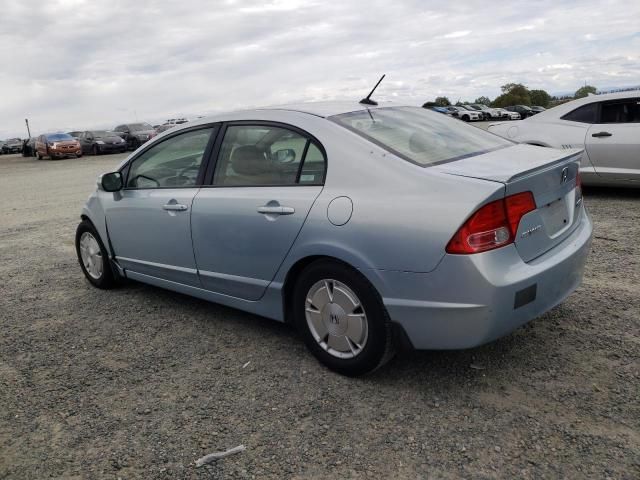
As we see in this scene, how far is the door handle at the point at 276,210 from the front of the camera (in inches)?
130

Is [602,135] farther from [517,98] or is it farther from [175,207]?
[517,98]

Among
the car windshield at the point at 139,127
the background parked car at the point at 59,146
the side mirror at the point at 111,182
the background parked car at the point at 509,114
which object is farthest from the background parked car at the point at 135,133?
the background parked car at the point at 509,114

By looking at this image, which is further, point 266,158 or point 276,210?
point 266,158

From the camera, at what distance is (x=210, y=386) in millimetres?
→ 3309

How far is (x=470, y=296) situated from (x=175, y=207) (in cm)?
223

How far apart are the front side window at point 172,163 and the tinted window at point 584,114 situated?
228 inches

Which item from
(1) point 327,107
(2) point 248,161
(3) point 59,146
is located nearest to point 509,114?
(3) point 59,146

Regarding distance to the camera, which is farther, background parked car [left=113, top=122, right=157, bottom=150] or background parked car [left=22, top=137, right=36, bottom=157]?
background parked car [left=22, top=137, right=36, bottom=157]

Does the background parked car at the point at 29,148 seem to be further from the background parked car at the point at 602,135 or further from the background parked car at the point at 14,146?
the background parked car at the point at 602,135

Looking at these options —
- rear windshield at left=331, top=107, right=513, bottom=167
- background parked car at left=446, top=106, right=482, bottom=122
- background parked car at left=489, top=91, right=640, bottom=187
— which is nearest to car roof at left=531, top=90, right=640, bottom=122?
background parked car at left=489, top=91, right=640, bottom=187

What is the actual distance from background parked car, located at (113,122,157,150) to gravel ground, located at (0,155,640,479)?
1140 inches

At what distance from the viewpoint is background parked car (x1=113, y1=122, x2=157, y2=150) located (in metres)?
32.0

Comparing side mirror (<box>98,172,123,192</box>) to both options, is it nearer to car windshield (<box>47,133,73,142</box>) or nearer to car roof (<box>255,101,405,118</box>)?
car roof (<box>255,101,405,118</box>)

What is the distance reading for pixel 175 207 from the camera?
4059 millimetres
